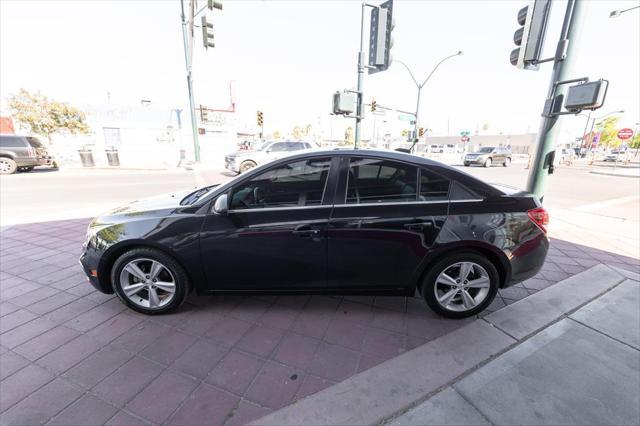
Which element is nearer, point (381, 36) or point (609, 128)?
point (381, 36)

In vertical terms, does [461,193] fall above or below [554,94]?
below

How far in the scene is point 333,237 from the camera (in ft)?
8.39

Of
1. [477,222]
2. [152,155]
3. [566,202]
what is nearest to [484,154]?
[566,202]

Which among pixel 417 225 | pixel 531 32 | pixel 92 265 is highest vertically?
pixel 531 32

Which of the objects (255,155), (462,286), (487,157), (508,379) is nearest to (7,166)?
(255,155)

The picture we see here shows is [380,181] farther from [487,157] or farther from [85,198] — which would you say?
[487,157]

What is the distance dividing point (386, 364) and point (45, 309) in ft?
11.0

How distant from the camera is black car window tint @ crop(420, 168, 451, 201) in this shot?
2.64m

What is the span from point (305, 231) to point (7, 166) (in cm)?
1726

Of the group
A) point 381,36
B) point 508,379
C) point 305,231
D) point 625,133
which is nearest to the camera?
point 508,379

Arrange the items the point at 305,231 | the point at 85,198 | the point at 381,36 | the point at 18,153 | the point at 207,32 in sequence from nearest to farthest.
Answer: the point at 305,231 < the point at 381,36 < the point at 85,198 < the point at 207,32 < the point at 18,153

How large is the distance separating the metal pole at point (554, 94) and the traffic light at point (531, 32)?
0.32 metres

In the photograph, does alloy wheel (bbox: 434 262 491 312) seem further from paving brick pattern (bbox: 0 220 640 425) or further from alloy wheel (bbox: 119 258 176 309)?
alloy wheel (bbox: 119 258 176 309)

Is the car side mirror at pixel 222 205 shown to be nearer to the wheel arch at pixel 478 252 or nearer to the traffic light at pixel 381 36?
the wheel arch at pixel 478 252
